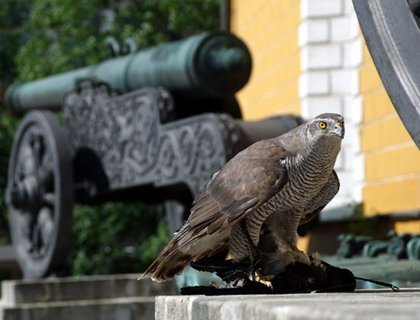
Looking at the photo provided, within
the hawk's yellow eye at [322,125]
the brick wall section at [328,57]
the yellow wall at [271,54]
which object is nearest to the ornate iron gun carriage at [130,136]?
the brick wall section at [328,57]

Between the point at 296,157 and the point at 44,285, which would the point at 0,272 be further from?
the point at 296,157

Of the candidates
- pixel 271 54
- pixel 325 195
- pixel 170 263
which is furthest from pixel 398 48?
pixel 271 54

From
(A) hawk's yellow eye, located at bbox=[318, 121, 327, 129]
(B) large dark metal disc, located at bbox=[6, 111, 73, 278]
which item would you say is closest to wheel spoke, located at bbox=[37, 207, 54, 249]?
(B) large dark metal disc, located at bbox=[6, 111, 73, 278]

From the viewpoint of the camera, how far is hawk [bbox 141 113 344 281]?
2.95 metres

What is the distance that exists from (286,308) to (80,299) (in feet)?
25.6

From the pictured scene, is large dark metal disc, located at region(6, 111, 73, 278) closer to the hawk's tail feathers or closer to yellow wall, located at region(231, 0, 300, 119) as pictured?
yellow wall, located at region(231, 0, 300, 119)

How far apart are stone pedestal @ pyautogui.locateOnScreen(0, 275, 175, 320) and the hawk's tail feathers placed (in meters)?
6.10

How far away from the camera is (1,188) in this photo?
83.2ft

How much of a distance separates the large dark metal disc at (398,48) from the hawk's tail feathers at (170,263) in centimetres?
77

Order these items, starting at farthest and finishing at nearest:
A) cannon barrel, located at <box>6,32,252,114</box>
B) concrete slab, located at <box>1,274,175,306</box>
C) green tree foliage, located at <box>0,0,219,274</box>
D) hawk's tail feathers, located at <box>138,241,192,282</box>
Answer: green tree foliage, located at <box>0,0,219,274</box> < concrete slab, located at <box>1,274,175,306</box> < cannon barrel, located at <box>6,32,252,114</box> < hawk's tail feathers, located at <box>138,241,192,282</box>

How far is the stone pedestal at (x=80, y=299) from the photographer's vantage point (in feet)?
30.6

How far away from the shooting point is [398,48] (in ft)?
8.03

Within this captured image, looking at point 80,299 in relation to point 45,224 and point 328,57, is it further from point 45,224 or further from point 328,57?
point 328,57

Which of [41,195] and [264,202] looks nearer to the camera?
[264,202]
